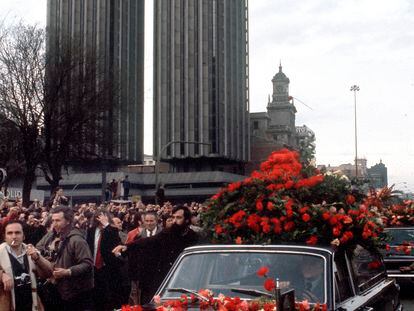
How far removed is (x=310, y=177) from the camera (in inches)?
258

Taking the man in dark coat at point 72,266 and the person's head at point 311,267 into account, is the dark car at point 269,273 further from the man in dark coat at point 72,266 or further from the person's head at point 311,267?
the man in dark coat at point 72,266

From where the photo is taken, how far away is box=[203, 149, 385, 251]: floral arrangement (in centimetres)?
587

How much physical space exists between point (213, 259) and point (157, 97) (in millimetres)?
89529

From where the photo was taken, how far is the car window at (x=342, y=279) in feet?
16.9

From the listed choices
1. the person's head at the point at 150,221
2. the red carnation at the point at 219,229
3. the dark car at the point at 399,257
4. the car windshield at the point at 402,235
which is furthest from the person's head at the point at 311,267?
the car windshield at the point at 402,235

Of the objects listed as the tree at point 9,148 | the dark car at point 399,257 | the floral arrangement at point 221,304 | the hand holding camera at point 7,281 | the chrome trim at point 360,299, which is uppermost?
the tree at point 9,148

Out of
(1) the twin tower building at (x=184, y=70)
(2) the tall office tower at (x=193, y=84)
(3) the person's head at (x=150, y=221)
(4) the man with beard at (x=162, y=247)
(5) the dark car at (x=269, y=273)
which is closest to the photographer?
(5) the dark car at (x=269, y=273)

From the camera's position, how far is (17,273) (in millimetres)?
6211

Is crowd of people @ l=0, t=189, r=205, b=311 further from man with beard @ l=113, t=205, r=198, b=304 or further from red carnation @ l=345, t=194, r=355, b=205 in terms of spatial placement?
red carnation @ l=345, t=194, r=355, b=205

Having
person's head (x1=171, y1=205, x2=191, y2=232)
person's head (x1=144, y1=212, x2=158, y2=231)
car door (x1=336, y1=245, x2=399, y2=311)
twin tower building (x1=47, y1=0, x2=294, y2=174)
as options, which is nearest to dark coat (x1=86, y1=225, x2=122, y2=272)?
person's head (x1=144, y1=212, x2=158, y2=231)

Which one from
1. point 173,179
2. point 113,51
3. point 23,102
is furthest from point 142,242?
point 113,51

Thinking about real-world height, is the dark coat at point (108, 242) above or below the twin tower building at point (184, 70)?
below

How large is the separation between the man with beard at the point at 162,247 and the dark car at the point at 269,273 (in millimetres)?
2221

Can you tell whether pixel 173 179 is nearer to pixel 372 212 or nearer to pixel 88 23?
pixel 88 23
